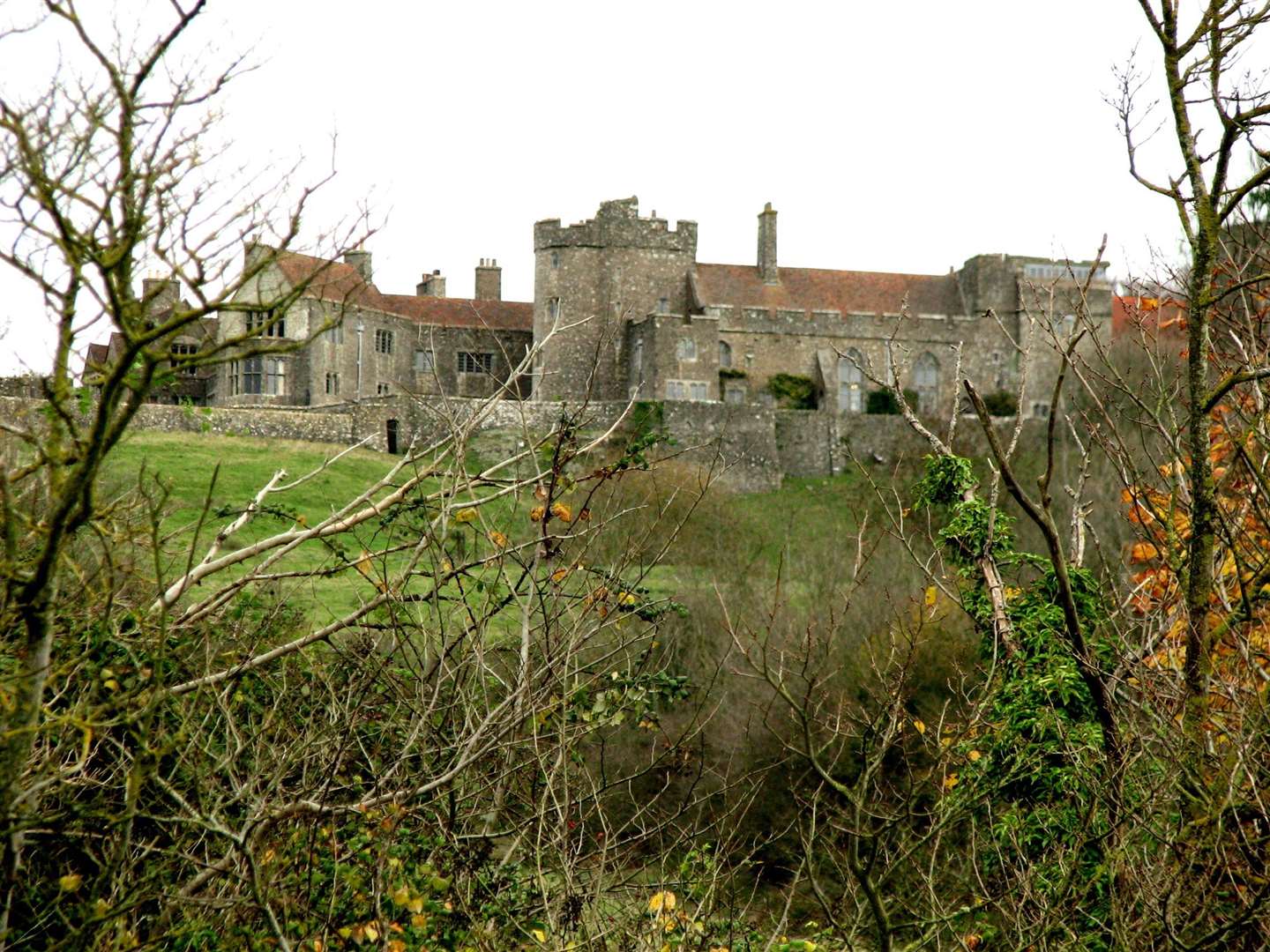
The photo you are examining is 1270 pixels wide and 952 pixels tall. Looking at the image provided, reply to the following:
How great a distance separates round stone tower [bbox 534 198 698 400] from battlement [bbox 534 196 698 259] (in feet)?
0.10

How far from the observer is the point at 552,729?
7.59 m

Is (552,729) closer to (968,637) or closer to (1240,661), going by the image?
(1240,661)

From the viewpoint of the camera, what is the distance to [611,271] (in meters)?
46.3

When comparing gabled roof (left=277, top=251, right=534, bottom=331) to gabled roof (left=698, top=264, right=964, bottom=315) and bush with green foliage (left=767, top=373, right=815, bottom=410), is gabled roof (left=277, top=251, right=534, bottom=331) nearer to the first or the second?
gabled roof (left=698, top=264, right=964, bottom=315)

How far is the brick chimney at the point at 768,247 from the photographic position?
48.7m

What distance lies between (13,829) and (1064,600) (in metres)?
5.64

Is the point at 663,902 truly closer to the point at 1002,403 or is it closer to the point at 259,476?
the point at 259,476

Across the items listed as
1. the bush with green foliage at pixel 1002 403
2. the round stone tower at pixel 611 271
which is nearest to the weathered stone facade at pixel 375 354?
the round stone tower at pixel 611 271

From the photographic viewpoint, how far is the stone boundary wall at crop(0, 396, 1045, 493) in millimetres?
36938

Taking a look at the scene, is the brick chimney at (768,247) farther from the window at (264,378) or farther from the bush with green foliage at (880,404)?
the window at (264,378)

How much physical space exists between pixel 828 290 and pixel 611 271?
27.4ft

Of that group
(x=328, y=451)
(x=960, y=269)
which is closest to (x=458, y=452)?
(x=328, y=451)

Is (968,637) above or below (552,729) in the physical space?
below

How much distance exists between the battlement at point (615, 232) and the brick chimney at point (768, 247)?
3.24 m
